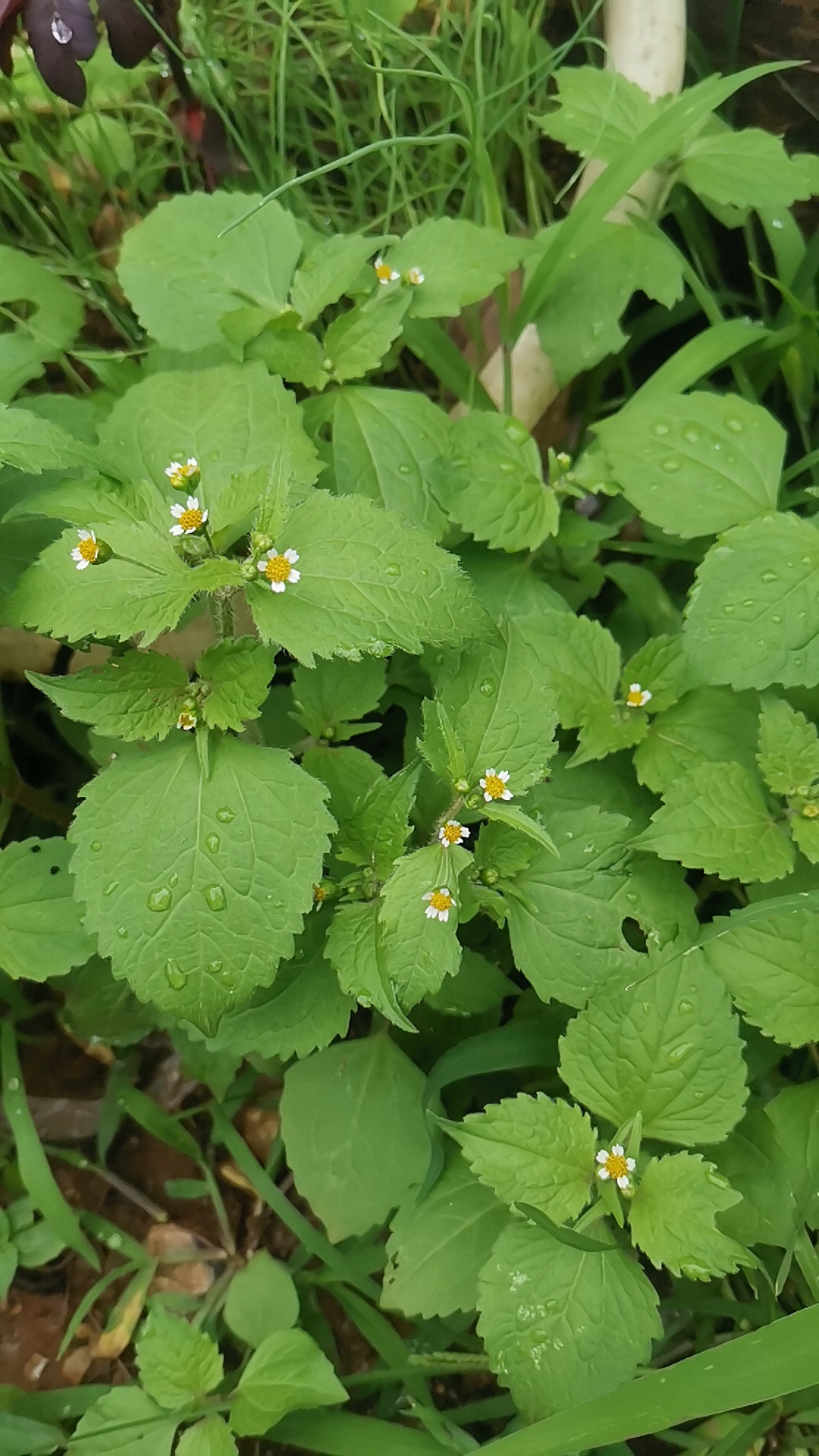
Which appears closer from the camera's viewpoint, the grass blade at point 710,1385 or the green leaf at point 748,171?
the grass blade at point 710,1385

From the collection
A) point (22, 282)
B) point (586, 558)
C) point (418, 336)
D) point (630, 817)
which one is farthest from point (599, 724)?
point (22, 282)

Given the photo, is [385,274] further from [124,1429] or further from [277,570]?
[124,1429]

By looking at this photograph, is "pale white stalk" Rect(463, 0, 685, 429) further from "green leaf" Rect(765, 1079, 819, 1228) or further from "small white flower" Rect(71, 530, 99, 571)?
"green leaf" Rect(765, 1079, 819, 1228)

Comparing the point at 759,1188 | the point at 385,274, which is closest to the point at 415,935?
the point at 759,1188

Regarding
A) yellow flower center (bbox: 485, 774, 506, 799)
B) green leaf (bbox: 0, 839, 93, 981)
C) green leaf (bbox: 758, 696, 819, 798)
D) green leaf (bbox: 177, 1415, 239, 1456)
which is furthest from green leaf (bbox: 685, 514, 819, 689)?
green leaf (bbox: 177, 1415, 239, 1456)

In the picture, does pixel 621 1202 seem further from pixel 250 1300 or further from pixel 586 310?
pixel 586 310

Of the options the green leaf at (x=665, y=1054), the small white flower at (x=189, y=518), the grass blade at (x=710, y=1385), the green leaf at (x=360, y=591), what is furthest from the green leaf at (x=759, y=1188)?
the small white flower at (x=189, y=518)

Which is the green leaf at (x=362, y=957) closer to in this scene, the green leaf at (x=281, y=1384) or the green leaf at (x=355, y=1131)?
the green leaf at (x=355, y=1131)
